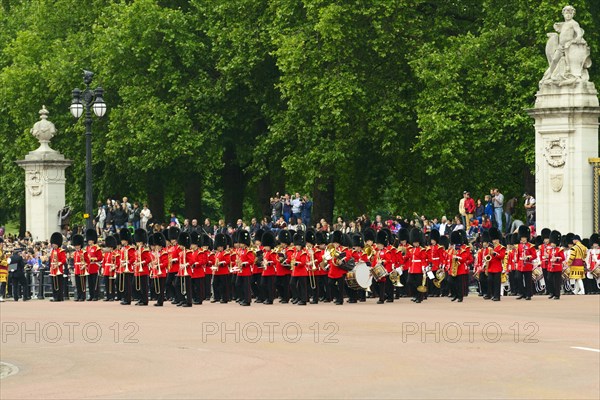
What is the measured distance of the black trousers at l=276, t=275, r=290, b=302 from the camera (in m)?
31.0

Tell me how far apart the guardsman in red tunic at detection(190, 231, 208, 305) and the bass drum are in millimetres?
2958

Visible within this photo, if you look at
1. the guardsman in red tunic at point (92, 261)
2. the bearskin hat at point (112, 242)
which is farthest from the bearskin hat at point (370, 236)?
the guardsman in red tunic at point (92, 261)

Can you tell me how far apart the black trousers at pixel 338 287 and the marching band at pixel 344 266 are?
0.02 meters

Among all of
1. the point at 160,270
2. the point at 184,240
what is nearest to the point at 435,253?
the point at 184,240

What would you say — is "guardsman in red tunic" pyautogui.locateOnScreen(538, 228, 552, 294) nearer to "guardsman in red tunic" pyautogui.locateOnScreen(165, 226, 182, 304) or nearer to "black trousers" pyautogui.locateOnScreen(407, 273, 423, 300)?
"black trousers" pyautogui.locateOnScreen(407, 273, 423, 300)

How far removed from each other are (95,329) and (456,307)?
727cm

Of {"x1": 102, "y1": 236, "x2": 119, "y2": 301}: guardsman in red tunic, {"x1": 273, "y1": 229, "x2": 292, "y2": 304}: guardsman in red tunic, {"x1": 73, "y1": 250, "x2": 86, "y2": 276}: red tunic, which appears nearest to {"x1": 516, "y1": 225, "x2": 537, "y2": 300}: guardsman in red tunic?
{"x1": 273, "y1": 229, "x2": 292, "y2": 304}: guardsman in red tunic

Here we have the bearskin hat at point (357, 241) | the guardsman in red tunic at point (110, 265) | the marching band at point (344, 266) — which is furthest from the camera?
the guardsman in red tunic at point (110, 265)

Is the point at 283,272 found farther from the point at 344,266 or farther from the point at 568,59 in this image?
the point at 568,59

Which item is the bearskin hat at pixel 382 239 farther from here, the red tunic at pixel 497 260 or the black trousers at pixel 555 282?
the black trousers at pixel 555 282

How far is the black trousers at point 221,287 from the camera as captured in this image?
103 feet

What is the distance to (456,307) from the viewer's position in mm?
27797

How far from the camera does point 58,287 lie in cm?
3441

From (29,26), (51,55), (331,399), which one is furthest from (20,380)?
(29,26)
